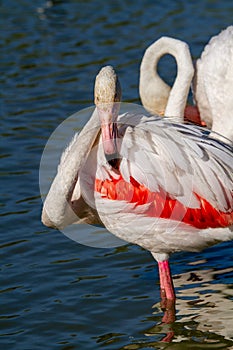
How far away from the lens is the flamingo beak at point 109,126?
561 centimetres

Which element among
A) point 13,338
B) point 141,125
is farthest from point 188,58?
point 13,338

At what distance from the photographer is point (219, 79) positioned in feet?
25.4

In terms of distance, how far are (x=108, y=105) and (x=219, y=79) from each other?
7.30ft

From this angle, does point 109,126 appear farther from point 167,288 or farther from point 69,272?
point 69,272

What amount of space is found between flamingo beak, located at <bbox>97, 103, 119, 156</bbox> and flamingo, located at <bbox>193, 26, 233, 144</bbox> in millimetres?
1929

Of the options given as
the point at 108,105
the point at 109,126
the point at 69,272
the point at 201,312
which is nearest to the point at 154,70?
the point at 69,272

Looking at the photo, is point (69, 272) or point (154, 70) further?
point (154, 70)

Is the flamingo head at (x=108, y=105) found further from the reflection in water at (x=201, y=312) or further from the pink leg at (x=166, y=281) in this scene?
the reflection in water at (x=201, y=312)

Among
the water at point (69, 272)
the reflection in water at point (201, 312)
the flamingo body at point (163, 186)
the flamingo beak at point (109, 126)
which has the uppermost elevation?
the flamingo beak at point (109, 126)

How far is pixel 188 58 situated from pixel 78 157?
271 centimetres

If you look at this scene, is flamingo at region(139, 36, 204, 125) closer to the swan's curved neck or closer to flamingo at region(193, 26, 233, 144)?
the swan's curved neck

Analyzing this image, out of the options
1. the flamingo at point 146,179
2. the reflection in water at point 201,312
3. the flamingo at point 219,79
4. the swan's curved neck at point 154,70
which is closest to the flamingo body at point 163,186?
the flamingo at point 146,179

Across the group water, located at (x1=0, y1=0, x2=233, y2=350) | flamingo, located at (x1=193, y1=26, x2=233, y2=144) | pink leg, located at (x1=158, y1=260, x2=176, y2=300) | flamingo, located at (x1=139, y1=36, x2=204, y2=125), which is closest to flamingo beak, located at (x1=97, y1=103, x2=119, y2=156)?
pink leg, located at (x1=158, y1=260, x2=176, y2=300)

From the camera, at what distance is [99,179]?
572 cm
